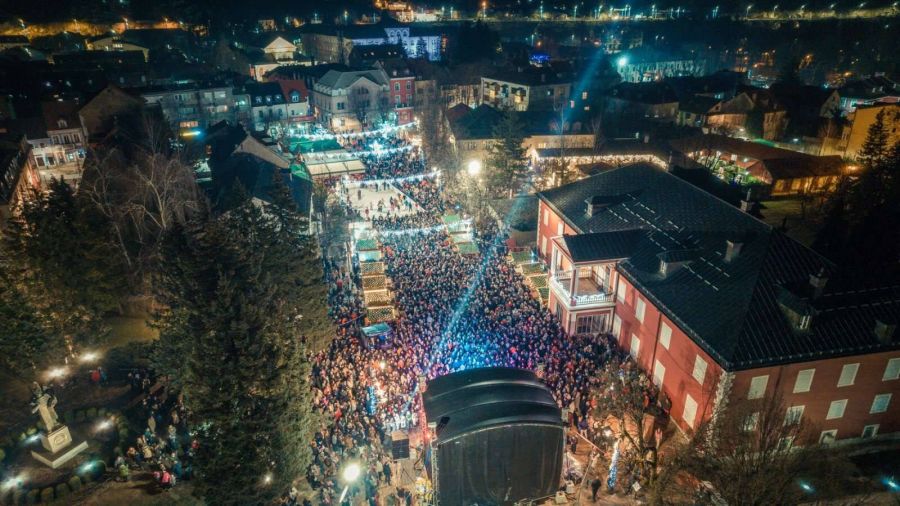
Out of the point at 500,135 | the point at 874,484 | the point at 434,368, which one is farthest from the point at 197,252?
the point at 500,135

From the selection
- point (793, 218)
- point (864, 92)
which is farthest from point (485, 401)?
point (864, 92)

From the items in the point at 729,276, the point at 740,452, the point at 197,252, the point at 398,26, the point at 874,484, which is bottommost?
the point at 874,484

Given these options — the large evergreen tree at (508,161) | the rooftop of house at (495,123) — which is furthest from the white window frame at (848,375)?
the rooftop of house at (495,123)

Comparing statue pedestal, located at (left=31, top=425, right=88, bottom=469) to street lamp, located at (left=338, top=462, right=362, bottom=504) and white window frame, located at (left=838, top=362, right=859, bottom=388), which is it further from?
white window frame, located at (left=838, top=362, right=859, bottom=388)

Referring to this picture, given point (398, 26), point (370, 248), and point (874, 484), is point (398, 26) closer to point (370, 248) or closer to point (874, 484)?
point (370, 248)

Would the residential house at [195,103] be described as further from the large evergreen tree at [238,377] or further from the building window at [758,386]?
the building window at [758,386]

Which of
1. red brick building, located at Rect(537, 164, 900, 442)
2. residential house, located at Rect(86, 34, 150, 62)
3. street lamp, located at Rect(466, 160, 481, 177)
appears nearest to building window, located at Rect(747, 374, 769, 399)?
red brick building, located at Rect(537, 164, 900, 442)
